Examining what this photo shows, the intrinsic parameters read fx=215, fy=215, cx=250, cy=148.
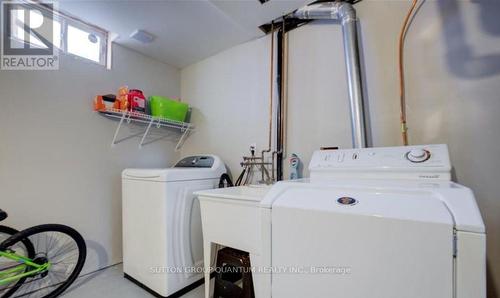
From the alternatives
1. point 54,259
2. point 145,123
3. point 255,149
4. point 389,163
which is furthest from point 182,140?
point 389,163

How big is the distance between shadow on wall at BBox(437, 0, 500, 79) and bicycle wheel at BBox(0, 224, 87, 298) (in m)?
2.92

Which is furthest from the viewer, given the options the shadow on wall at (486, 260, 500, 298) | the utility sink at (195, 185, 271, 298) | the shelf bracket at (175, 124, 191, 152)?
the shelf bracket at (175, 124, 191, 152)

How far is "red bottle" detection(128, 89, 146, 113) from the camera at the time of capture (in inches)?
82.4

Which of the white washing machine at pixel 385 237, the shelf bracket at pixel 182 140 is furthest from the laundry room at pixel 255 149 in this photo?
the shelf bracket at pixel 182 140

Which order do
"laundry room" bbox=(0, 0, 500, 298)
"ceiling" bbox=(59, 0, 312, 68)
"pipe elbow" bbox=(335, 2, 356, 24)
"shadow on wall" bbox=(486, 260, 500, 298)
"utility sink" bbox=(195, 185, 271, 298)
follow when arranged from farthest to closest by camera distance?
"ceiling" bbox=(59, 0, 312, 68), "pipe elbow" bbox=(335, 2, 356, 24), "shadow on wall" bbox=(486, 260, 500, 298), "utility sink" bbox=(195, 185, 271, 298), "laundry room" bbox=(0, 0, 500, 298)

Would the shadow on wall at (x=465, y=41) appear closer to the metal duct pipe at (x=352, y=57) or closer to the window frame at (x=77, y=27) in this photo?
the metal duct pipe at (x=352, y=57)

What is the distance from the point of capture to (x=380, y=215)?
0.75 meters

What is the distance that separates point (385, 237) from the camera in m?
0.73

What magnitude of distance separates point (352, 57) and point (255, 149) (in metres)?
1.11

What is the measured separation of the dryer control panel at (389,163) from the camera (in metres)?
1.02

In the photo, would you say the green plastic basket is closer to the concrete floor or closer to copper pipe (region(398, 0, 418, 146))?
the concrete floor

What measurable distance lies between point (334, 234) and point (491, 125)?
1.20 meters

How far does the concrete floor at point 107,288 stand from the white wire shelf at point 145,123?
47.8 inches

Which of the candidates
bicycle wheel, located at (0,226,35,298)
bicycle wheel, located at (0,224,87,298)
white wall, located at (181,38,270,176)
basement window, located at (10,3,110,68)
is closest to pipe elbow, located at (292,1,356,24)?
white wall, located at (181,38,270,176)
